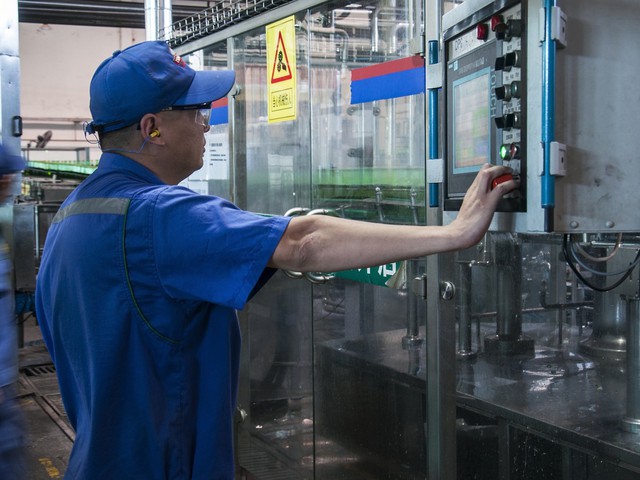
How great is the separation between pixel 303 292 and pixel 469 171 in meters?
1.16

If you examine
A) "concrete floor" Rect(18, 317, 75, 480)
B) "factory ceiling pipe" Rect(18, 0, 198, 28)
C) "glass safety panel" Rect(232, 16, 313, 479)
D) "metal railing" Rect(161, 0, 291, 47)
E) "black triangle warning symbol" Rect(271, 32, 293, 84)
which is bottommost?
"concrete floor" Rect(18, 317, 75, 480)

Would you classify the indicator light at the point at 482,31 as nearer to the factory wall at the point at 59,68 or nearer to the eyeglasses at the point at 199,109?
the eyeglasses at the point at 199,109

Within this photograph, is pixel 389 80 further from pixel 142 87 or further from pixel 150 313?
pixel 150 313

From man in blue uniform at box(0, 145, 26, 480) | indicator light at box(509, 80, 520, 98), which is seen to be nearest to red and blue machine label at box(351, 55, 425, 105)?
indicator light at box(509, 80, 520, 98)

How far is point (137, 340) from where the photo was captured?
1.25 m

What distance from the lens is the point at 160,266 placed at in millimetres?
1197

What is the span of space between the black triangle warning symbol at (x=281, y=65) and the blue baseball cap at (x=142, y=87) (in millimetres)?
1186

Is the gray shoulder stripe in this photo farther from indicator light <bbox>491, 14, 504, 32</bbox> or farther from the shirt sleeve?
indicator light <bbox>491, 14, 504, 32</bbox>

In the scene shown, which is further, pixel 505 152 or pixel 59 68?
pixel 59 68

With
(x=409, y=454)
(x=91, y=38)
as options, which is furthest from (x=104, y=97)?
(x=91, y=38)

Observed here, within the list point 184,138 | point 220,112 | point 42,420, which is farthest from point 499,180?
point 42,420

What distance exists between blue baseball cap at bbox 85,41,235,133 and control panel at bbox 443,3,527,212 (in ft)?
1.72

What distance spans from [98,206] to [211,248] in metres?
0.24

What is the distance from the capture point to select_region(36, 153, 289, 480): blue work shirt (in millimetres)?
1173
